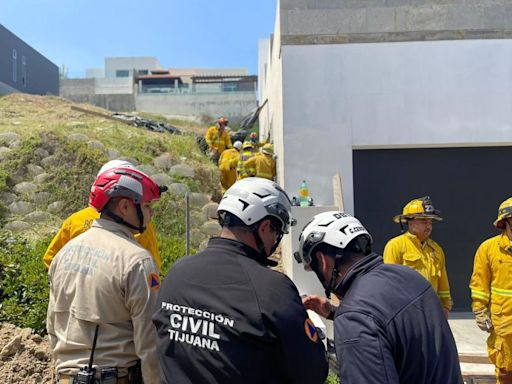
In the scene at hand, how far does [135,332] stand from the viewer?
2385 mm

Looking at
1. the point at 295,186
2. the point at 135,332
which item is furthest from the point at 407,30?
the point at 135,332

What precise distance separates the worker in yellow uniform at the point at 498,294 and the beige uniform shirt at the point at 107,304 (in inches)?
128

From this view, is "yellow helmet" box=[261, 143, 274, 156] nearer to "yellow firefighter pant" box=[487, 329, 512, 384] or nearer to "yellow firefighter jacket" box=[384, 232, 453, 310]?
"yellow firefighter jacket" box=[384, 232, 453, 310]

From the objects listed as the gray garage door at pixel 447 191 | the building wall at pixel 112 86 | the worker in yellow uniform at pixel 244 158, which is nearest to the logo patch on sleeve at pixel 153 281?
the gray garage door at pixel 447 191

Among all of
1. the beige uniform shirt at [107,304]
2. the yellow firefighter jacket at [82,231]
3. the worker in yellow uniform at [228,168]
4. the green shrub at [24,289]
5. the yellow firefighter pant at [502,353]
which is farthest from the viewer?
the worker in yellow uniform at [228,168]

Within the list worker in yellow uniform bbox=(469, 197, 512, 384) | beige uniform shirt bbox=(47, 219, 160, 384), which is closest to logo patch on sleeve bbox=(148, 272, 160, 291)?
beige uniform shirt bbox=(47, 219, 160, 384)

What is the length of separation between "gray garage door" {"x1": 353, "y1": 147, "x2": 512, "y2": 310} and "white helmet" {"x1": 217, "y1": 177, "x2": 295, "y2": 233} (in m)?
5.04

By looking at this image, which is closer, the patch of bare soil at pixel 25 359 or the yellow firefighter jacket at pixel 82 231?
the yellow firefighter jacket at pixel 82 231

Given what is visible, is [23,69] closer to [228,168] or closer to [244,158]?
[228,168]

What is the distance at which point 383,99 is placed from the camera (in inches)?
272

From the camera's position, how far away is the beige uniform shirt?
2.38 metres

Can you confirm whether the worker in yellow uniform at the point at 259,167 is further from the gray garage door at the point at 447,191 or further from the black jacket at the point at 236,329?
the black jacket at the point at 236,329

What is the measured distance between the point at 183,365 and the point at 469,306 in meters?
6.38

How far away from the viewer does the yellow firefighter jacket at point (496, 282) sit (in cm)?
416
